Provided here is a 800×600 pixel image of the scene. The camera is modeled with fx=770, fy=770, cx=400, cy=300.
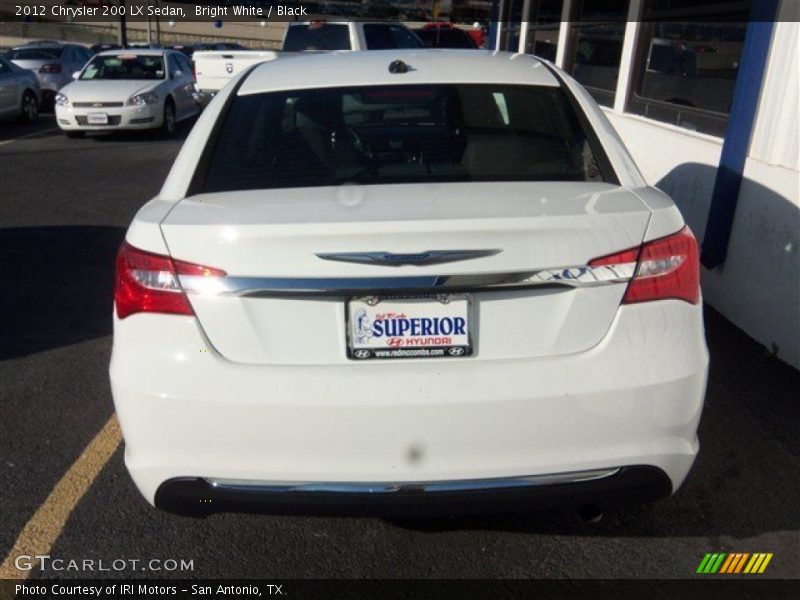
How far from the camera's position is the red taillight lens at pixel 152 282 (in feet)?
7.38

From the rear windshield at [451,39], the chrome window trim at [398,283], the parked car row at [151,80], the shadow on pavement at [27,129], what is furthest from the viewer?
the rear windshield at [451,39]

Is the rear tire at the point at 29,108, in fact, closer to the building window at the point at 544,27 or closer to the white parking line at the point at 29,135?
the white parking line at the point at 29,135

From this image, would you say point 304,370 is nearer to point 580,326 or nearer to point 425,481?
point 425,481

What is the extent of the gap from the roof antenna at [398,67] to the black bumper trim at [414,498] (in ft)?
5.75

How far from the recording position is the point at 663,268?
230 cm

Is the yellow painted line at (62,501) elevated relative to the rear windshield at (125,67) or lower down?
lower down

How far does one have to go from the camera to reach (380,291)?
7.13ft

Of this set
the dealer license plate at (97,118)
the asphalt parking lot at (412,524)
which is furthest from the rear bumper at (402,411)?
the dealer license plate at (97,118)

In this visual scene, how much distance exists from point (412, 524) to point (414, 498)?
701 millimetres

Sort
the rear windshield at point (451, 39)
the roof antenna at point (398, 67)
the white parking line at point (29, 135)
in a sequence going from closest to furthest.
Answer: the roof antenna at point (398, 67)
the white parking line at point (29, 135)
the rear windshield at point (451, 39)

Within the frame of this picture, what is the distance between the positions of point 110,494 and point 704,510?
2.37m

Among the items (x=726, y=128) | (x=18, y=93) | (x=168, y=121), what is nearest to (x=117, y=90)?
(x=168, y=121)

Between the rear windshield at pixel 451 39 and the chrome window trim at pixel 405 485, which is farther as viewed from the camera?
the rear windshield at pixel 451 39

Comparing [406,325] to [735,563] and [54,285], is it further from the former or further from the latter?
[54,285]
